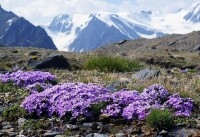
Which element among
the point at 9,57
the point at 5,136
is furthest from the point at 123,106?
the point at 9,57

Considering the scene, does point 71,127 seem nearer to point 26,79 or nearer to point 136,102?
point 136,102

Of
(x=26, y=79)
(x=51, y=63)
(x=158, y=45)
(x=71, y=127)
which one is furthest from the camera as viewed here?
(x=158, y=45)

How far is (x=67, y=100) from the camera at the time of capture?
11.7 metres

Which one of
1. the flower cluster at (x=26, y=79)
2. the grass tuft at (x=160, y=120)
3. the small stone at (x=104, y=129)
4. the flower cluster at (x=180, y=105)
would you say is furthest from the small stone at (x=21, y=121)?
the flower cluster at (x=180, y=105)

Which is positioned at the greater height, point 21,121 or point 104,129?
point 21,121

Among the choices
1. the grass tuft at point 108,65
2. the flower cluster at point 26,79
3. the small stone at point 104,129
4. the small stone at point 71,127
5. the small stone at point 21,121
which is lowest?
the small stone at point 104,129

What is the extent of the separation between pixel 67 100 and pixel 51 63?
40.1ft

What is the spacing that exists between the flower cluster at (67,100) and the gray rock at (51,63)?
1040 centimetres

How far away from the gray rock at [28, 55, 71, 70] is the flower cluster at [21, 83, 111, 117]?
10.4 metres

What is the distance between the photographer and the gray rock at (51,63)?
2281cm

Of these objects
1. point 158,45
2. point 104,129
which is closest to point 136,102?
point 104,129

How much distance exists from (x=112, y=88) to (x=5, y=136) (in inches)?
170

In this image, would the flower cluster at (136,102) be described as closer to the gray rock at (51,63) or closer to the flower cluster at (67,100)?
the flower cluster at (67,100)

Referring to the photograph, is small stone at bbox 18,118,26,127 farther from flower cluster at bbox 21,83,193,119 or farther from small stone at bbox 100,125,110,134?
small stone at bbox 100,125,110,134
